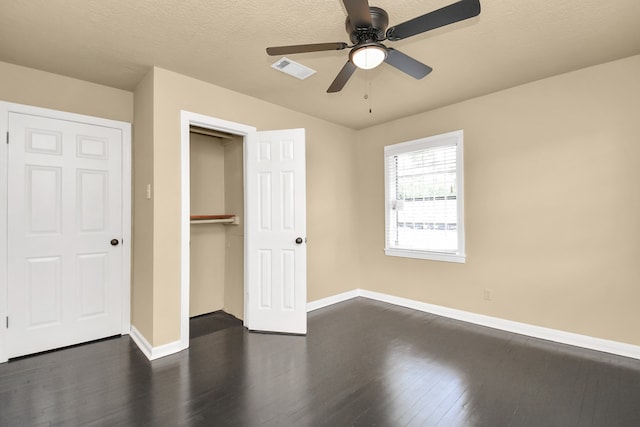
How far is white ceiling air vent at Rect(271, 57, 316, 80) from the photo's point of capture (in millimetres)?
2695

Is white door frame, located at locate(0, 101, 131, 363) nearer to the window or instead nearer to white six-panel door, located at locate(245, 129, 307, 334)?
white six-panel door, located at locate(245, 129, 307, 334)

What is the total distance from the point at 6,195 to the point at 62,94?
40.9 inches

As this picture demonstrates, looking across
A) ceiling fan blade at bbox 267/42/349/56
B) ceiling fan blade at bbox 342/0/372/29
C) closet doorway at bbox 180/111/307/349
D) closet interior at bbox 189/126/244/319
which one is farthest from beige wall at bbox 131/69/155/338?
ceiling fan blade at bbox 342/0/372/29

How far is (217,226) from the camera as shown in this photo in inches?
160

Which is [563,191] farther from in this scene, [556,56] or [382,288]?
[382,288]

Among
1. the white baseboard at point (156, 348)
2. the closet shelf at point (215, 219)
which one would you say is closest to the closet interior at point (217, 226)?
the closet shelf at point (215, 219)

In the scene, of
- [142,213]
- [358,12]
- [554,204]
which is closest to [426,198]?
[554,204]

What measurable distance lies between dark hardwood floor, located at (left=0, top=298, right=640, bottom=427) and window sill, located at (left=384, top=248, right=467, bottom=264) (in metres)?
0.85

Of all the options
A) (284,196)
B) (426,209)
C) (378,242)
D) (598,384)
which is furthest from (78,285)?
(598,384)

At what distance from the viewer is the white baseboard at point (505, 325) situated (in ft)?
9.08

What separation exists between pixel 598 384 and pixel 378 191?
3028 mm

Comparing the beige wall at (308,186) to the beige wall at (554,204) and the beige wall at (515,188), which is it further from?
the beige wall at (554,204)

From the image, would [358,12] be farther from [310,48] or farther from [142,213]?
[142,213]

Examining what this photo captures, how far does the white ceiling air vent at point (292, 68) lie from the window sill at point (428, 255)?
101 inches
